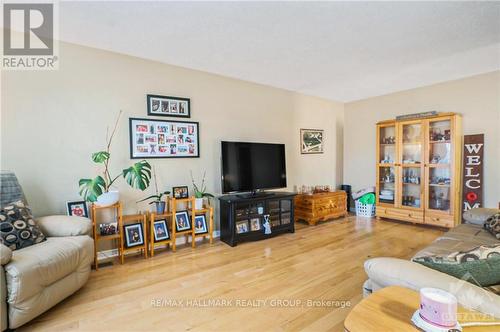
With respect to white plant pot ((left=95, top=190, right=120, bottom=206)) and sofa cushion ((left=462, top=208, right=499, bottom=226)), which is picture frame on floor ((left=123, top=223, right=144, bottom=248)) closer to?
white plant pot ((left=95, top=190, right=120, bottom=206))

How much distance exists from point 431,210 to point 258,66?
3458mm

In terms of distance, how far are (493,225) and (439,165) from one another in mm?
1774

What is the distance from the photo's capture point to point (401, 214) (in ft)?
13.7

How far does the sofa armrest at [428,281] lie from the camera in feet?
3.03

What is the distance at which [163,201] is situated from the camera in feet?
9.94

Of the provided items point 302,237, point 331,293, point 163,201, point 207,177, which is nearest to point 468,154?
point 302,237

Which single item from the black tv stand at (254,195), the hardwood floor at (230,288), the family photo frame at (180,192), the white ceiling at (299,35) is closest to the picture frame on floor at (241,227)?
the hardwood floor at (230,288)

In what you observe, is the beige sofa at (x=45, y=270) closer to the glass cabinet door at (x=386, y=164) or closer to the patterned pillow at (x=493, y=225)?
the patterned pillow at (x=493, y=225)

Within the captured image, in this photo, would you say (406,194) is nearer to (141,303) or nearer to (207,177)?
(207,177)

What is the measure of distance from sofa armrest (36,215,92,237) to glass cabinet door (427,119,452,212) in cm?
465

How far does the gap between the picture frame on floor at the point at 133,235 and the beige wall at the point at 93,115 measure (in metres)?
0.24

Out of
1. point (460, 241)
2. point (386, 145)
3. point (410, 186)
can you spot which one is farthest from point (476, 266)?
point (386, 145)

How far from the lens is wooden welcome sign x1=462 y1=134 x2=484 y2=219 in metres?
3.51

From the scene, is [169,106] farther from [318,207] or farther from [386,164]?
[386,164]
